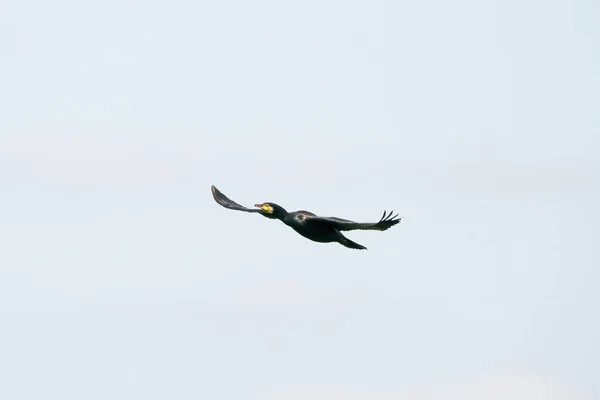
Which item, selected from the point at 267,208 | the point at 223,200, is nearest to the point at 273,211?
the point at 267,208

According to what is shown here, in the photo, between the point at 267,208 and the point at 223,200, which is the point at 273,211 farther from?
the point at 223,200

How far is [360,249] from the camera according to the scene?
218 ft

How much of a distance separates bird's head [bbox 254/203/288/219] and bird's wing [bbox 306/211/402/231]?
1.10 meters

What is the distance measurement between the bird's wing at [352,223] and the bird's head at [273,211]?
1.10 metres

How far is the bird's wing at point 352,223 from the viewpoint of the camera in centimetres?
6109

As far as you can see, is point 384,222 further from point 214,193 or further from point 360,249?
point 214,193

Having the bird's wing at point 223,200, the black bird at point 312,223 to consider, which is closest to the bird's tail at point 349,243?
the black bird at point 312,223

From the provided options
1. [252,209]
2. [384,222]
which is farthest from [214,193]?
[384,222]

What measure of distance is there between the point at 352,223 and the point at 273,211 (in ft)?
11.6

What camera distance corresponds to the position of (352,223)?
206 feet

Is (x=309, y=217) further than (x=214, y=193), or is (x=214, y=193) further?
(x=214, y=193)

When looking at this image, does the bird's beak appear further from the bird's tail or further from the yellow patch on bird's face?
the bird's tail

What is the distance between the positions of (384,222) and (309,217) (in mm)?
3928

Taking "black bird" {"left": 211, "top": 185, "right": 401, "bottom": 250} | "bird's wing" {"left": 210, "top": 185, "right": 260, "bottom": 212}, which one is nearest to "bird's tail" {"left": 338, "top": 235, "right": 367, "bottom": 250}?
"black bird" {"left": 211, "top": 185, "right": 401, "bottom": 250}
